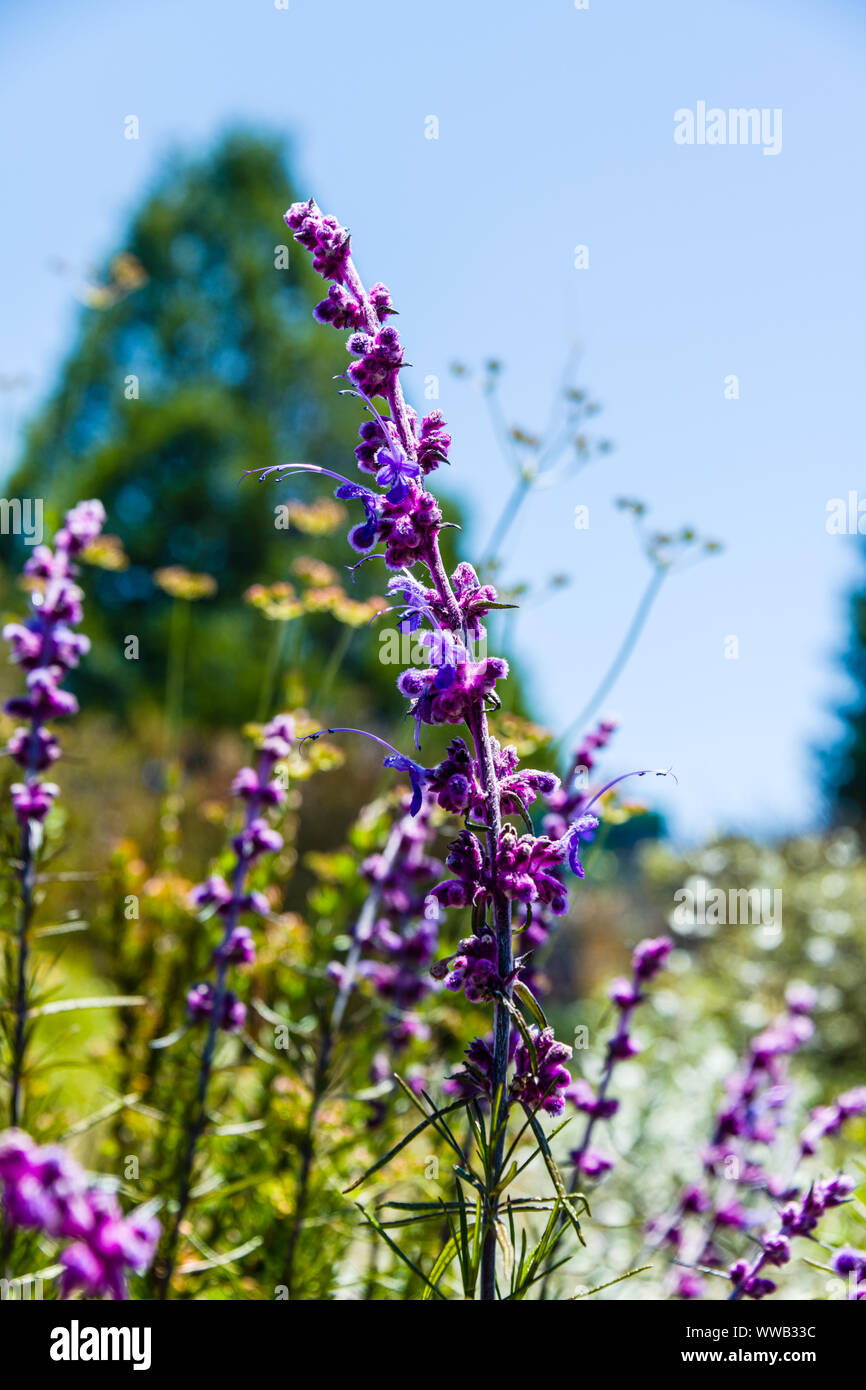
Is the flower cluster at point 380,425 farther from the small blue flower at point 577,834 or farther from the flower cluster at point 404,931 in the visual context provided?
the flower cluster at point 404,931

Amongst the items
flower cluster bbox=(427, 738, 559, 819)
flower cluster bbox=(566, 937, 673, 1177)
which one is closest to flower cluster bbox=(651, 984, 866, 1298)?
flower cluster bbox=(566, 937, 673, 1177)

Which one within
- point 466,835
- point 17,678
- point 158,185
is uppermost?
point 158,185

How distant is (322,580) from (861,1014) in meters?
7.01

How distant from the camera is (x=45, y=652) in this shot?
2498 millimetres

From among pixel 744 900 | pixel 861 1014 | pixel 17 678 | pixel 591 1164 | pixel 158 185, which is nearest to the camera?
pixel 591 1164

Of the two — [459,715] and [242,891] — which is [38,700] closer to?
[242,891]

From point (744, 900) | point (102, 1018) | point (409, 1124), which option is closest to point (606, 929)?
point (744, 900)

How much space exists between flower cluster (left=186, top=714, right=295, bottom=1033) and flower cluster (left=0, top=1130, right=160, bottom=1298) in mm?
1517

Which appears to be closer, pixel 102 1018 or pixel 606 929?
pixel 102 1018

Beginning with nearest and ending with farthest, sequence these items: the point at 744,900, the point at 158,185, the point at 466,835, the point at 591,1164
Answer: the point at 466,835, the point at 591,1164, the point at 744,900, the point at 158,185

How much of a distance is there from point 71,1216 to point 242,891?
1.70 metres

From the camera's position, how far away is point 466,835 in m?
1.40

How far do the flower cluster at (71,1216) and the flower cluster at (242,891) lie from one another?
152 cm

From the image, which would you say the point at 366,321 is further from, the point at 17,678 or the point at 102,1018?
the point at 17,678
